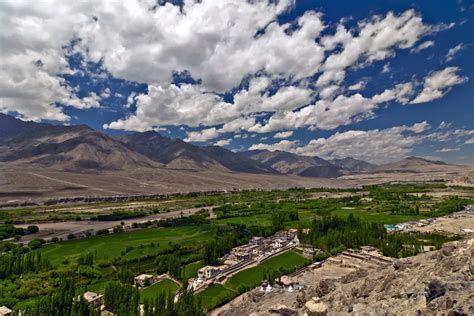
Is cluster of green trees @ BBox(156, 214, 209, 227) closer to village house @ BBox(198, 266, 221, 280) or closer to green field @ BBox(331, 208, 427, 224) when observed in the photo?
village house @ BBox(198, 266, 221, 280)

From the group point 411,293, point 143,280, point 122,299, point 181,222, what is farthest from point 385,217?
point 411,293

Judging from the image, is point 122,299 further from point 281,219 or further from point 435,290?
Result: point 281,219

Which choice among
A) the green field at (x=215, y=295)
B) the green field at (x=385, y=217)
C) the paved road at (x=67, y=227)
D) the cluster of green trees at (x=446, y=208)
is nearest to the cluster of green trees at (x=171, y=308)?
the green field at (x=215, y=295)

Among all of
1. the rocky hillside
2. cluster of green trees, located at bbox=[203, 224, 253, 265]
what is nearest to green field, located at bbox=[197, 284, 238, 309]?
cluster of green trees, located at bbox=[203, 224, 253, 265]

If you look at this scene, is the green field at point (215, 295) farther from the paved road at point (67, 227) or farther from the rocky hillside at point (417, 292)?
the paved road at point (67, 227)

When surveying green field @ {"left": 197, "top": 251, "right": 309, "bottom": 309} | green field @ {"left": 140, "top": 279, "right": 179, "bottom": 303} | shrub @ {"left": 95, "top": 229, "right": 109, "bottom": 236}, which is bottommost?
green field @ {"left": 140, "top": 279, "right": 179, "bottom": 303}
